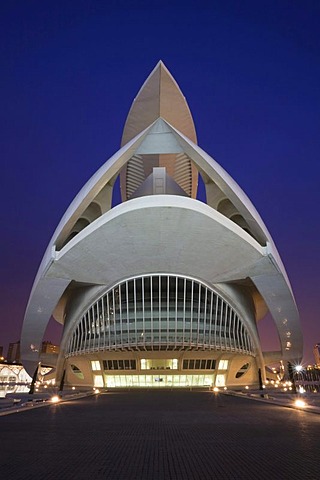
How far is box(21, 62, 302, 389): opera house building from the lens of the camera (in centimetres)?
2630

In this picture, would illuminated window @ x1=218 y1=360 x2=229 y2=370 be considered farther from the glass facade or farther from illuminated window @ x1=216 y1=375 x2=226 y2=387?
the glass facade

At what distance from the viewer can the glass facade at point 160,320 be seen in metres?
31.2

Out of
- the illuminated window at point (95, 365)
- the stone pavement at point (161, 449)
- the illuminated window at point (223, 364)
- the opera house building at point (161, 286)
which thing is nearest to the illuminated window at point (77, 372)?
the opera house building at point (161, 286)

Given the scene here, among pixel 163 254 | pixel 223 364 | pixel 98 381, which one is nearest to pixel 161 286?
pixel 163 254

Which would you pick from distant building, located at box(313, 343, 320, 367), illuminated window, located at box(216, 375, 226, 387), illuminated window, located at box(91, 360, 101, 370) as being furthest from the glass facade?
distant building, located at box(313, 343, 320, 367)

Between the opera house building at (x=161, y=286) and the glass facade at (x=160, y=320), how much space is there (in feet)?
0.31

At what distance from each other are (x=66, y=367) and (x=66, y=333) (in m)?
4.05

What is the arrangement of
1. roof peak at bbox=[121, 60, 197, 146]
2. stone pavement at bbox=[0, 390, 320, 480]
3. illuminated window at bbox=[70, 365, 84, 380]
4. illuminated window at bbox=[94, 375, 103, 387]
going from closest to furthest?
stone pavement at bbox=[0, 390, 320, 480] → illuminated window at bbox=[94, 375, 103, 387] → illuminated window at bbox=[70, 365, 84, 380] → roof peak at bbox=[121, 60, 197, 146]

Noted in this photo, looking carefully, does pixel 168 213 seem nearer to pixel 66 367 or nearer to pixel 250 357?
pixel 250 357

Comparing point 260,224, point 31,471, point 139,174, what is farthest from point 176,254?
point 31,471

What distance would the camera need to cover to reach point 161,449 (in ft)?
18.1

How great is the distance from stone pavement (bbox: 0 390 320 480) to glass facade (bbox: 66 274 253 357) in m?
22.7

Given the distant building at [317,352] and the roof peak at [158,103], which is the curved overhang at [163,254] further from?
the distant building at [317,352]

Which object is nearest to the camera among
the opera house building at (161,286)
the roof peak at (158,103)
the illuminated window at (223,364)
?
the opera house building at (161,286)
